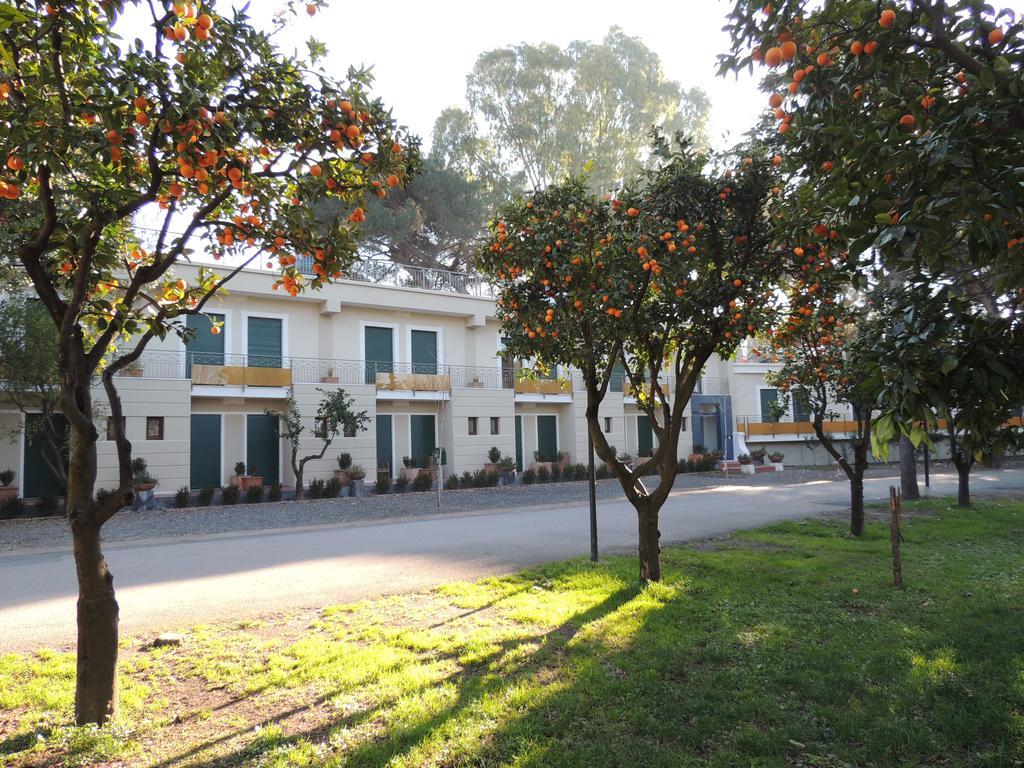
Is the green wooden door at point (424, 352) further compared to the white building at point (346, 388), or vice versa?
the green wooden door at point (424, 352)

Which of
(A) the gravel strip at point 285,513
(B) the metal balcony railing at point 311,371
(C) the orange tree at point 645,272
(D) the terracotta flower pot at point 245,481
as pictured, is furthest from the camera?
(D) the terracotta flower pot at point 245,481

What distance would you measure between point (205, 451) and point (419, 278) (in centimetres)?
994

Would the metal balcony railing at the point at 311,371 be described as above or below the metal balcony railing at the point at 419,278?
below

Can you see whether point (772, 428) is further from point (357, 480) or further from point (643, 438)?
point (357, 480)

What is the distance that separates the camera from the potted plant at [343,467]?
21.5 metres

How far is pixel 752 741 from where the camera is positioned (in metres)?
3.31

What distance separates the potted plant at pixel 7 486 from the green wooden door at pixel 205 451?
4.41 m

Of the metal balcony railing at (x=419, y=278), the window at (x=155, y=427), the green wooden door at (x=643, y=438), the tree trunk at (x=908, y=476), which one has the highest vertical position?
the metal balcony railing at (x=419, y=278)

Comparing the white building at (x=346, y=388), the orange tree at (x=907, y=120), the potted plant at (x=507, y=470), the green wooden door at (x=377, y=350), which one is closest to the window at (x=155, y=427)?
the white building at (x=346, y=388)

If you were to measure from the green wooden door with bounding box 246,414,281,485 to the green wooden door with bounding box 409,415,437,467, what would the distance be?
15.9ft

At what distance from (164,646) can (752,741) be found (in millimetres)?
4269

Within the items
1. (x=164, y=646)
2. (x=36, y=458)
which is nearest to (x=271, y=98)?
(x=164, y=646)

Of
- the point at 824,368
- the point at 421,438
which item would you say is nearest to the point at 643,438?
the point at 421,438

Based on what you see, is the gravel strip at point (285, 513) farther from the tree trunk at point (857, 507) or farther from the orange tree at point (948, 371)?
the orange tree at point (948, 371)
